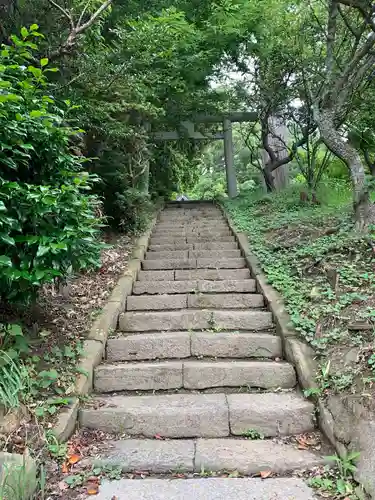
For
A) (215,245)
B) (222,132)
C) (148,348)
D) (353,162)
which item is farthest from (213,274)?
(222,132)

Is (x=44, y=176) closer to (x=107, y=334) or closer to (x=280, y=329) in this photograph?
(x=107, y=334)

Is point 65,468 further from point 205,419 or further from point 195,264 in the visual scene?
point 195,264

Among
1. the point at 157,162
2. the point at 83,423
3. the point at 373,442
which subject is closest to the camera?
the point at 373,442

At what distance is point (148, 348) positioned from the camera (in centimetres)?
342

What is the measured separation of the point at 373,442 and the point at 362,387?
35cm

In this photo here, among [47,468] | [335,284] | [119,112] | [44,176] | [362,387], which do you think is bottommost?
[47,468]

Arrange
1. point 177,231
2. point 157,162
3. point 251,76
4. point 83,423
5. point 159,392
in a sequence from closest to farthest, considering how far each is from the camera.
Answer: point 83,423
point 159,392
point 177,231
point 251,76
point 157,162

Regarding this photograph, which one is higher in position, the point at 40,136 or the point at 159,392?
the point at 40,136

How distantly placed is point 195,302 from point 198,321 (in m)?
0.47

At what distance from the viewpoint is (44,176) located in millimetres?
2768

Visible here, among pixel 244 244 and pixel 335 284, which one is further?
pixel 244 244

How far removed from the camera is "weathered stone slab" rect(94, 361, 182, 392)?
10.1 feet

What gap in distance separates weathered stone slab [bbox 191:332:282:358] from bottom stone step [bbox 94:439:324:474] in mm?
899

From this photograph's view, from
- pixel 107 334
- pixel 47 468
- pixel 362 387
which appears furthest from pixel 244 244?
pixel 47 468
